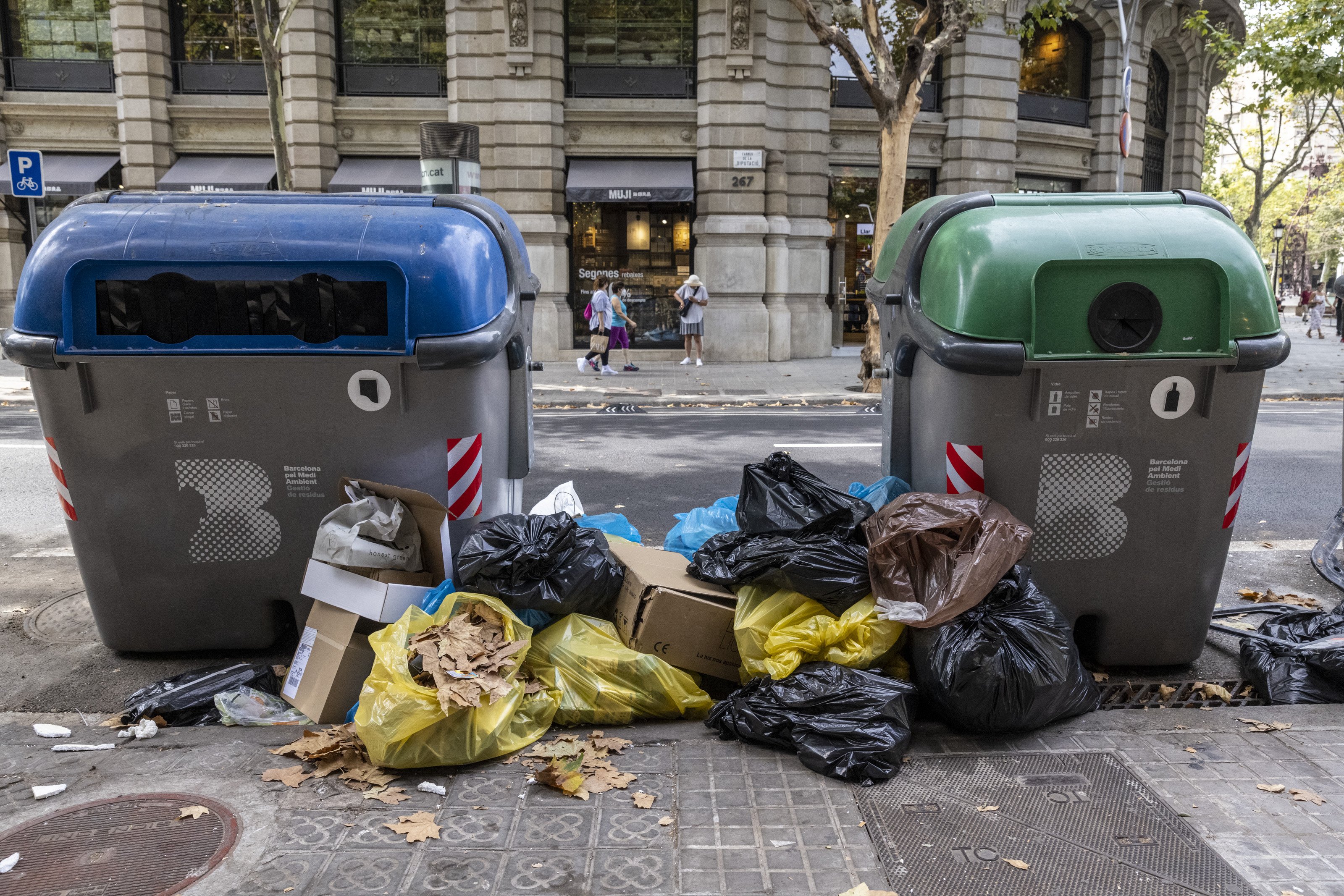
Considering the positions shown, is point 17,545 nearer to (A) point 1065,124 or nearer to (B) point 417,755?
(B) point 417,755

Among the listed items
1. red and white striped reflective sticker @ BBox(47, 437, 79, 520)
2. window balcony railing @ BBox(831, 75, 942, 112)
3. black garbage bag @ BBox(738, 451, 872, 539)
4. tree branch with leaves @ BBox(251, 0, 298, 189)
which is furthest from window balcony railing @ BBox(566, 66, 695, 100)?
red and white striped reflective sticker @ BBox(47, 437, 79, 520)

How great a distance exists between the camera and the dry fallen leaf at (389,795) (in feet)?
10.3

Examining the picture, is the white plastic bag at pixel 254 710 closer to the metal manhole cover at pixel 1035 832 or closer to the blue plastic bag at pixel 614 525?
the blue plastic bag at pixel 614 525

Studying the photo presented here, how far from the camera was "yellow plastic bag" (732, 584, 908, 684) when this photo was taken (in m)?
3.68

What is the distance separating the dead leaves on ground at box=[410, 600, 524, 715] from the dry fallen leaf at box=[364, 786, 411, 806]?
27cm

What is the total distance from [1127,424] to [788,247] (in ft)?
50.0

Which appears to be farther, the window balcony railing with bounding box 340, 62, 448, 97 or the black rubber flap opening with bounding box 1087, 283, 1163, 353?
the window balcony railing with bounding box 340, 62, 448, 97

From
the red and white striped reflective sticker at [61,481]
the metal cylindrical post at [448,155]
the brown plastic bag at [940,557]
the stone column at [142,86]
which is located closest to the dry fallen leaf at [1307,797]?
the brown plastic bag at [940,557]

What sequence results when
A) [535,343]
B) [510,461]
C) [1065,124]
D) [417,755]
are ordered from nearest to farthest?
1. [417,755]
2. [510,461]
3. [535,343]
4. [1065,124]

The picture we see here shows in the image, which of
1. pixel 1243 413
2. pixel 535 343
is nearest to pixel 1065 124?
pixel 535 343

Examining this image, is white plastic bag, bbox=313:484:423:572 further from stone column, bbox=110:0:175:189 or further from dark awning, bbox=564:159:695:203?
stone column, bbox=110:0:175:189

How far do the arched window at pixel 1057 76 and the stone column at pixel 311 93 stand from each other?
525 inches

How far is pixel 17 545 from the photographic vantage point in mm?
6379

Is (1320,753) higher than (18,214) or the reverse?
the reverse
